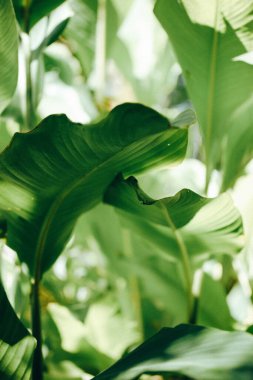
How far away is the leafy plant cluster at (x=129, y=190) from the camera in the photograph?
1.53 ft

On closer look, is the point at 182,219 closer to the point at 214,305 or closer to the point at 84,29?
the point at 214,305

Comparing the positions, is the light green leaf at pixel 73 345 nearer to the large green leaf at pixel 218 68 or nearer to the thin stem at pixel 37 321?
the thin stem at pixel 37 321

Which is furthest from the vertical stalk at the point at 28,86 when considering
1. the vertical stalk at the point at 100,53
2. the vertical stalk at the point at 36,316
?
the vertical stalk at the point at 100,53

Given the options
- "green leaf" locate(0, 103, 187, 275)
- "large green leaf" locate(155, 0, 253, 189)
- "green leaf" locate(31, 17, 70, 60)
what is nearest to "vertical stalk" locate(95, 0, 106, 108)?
"green leaf" locate(31, 17, 70, 60)

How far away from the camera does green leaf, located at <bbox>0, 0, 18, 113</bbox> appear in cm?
53

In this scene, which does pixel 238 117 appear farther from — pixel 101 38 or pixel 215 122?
pixel 101 38

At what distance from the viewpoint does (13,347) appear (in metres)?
0.52

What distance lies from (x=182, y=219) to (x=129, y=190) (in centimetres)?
9

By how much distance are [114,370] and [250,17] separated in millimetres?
480

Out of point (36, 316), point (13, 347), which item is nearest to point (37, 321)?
point (36, 316)

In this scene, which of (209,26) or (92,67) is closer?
(209,26)

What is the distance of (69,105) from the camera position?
3.58 ft

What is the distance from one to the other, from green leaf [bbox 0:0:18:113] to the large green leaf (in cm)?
19

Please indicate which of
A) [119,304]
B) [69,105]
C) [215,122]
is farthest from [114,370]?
[69,105]
